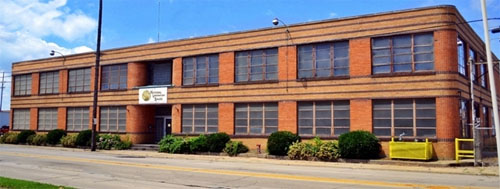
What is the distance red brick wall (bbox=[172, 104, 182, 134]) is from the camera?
3312 centimetres

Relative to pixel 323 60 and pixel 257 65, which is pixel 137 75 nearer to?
pixel 257 65

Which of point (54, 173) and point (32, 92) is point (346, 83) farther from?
point (32, 92)

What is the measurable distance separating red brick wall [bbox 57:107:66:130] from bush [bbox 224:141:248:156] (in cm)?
1890

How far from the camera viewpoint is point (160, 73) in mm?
35906

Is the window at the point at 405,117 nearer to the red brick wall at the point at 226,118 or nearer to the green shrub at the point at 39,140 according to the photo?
the red brick wall at the point at 226,118

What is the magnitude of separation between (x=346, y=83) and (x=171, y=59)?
14105 millimetres

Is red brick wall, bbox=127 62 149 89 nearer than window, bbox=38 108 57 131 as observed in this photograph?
Yes

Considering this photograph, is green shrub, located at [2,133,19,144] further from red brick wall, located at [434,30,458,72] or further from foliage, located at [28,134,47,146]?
red brick wall, located at [434,30,458,72]

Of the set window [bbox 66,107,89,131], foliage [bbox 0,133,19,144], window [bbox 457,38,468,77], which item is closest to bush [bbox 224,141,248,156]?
window [bbox 457,38,468,77]

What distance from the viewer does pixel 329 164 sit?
899 inches

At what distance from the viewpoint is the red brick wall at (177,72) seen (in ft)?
109

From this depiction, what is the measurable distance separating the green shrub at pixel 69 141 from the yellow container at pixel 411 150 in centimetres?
2501

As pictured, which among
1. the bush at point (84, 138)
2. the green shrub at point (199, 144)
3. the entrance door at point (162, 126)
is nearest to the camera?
the green shrub at point (199, 144)

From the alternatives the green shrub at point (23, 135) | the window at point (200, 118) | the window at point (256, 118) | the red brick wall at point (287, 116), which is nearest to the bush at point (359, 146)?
the red brick wall at point (287, 116)
